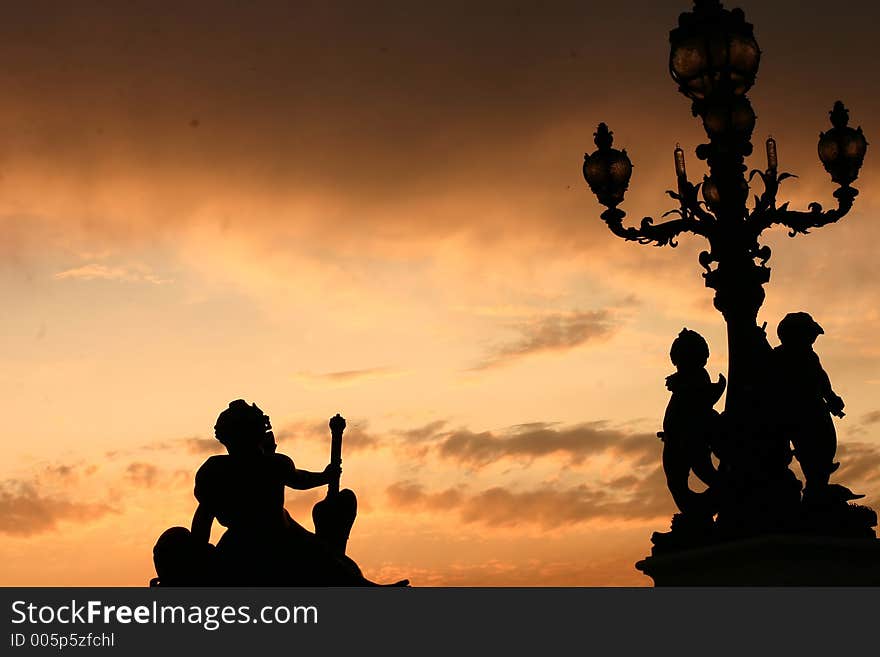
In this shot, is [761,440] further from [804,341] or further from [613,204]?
[613,204]

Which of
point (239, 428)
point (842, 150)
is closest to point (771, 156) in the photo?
point (842, 150)

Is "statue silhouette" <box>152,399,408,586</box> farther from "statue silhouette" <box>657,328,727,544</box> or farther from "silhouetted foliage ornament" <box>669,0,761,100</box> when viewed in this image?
"silhouetted foliage ornament" <box>669,0,761,100</box>

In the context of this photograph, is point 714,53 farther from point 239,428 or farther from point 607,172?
point 239,428

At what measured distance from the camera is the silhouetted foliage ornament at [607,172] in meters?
17.7

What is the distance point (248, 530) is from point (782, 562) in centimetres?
486

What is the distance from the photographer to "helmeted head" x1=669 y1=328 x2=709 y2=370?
648 inches

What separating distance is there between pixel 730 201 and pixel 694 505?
292 cm

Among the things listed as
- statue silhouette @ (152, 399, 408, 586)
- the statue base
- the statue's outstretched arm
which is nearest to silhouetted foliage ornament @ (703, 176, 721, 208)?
the statue base

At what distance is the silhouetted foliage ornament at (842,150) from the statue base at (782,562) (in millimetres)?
3855

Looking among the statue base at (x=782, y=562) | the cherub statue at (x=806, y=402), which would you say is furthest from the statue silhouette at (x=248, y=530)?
the cherub statue at (x=806, y=402)

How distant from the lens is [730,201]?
55.1 feet

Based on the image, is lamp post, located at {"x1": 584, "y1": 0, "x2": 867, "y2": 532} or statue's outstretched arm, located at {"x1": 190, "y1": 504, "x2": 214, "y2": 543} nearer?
statue's outstretched arm, located at {"x1": 190, "y1": 504, "x2": 214, "y2": 543}
